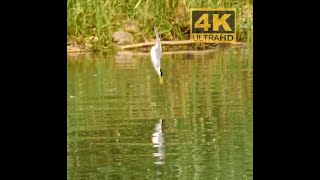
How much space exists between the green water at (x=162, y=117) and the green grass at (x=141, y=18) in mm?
128

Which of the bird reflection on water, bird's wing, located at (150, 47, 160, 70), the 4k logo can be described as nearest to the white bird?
bird's wing, located at (150, 47, 160, 70)

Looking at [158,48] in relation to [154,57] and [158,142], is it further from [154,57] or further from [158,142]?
[158,142]

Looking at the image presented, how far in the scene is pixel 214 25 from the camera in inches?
294

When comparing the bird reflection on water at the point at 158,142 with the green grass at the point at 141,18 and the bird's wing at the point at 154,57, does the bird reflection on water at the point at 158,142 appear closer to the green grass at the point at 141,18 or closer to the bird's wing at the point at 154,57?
the bird's wing at the point at 154,57

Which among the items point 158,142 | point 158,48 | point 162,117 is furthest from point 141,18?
point 158,142

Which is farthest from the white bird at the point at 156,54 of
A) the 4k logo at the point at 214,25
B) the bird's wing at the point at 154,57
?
the 4k logo at the point at 214,25

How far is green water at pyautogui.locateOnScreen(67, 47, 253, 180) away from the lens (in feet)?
22.9

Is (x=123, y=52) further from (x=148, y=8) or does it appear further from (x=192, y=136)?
(x=192, y=136)

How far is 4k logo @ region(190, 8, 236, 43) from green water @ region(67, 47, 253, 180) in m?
0.14

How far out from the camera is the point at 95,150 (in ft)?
23.5

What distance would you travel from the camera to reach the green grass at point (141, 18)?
7.43 meters

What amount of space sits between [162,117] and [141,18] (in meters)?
0.57

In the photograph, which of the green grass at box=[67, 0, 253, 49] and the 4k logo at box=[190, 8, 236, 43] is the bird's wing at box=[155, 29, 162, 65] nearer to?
the green grass at box=[67, 0, 253, 49]

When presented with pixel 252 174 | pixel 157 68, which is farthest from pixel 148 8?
pixel 252 174
